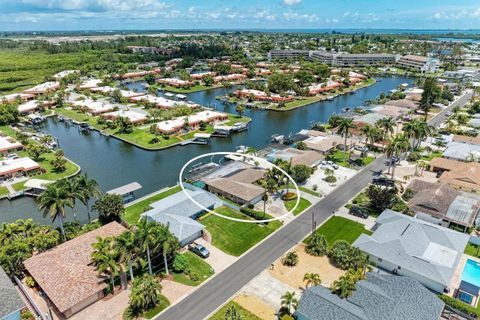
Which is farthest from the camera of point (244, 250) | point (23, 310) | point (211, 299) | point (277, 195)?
point (277, 195)

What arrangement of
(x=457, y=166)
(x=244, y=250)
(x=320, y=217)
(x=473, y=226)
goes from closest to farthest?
1. (x=244, y=250)
2. (x=473, y=226)
3. (x=320, y=217)
4. (x=457, y=166)

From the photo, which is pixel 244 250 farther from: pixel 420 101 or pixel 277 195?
pixel 420 101

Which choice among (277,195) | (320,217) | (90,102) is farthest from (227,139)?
(90,102)

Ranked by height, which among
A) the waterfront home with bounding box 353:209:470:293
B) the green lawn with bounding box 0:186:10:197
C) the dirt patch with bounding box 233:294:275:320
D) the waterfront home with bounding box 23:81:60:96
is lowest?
the dirt patch with bounding box 233:294:275:320

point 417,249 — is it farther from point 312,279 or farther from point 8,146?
point 8,146

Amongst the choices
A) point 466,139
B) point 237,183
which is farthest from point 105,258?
point 466,139

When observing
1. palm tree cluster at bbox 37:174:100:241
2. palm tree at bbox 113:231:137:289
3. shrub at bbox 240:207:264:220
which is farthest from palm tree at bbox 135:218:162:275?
shrub at bbox 240:207:264:220

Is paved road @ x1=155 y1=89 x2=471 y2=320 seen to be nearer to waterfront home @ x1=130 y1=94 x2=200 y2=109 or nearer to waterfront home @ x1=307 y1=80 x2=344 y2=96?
waterfront home @ x1=130 y1=94 x2=200 y2=109

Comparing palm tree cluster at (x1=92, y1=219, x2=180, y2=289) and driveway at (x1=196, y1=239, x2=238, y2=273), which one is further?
driveway at (x1=196, y1=239, x2=238, y2=273)
